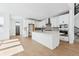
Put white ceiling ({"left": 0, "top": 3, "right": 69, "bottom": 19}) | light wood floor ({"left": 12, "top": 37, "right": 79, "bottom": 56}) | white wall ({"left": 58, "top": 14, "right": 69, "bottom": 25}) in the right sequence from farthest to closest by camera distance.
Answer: white wall ({"left": 58, "top": 14, "right": 69, "bottom": 25}), white ceiling ({"left": 0, "top": 3, "right": 69, "bottom": 19}), light wood floor ({"left": 12, "top": 37, "right": 79, "bottom": 56})

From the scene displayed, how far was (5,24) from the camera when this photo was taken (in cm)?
415

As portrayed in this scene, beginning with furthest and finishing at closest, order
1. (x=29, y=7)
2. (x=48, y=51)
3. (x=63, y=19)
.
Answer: (x=63, y=19)
(x=29, y=7)
(x=48, y=51)

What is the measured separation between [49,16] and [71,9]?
1884 millimetres

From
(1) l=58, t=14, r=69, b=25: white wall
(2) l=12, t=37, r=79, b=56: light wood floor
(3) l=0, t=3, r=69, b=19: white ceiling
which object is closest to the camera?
(2) l=12, t=37, r=79, b=56: light wood floor

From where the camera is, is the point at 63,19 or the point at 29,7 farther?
the point at 63,19

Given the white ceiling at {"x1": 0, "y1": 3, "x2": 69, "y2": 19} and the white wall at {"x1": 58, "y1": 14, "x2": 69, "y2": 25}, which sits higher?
the white ceiling at {"x1": 0, "y1": 3, "x2": 69, "y2": 19}

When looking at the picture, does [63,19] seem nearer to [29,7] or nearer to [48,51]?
[29,7]

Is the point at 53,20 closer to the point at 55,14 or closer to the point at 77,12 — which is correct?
the point at 55,14

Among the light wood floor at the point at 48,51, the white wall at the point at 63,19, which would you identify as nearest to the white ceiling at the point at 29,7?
the white wall at the point at 63,19

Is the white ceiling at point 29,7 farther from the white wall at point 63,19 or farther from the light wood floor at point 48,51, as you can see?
the light wood floor at point 48,51

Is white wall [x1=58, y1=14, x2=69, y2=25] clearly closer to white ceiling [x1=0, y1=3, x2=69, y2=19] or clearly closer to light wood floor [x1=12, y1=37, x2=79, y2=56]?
white ceiling [x1=0, y1=3, x2=69, y2=19]

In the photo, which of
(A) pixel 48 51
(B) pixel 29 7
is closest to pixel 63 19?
(B) pixel 29 7

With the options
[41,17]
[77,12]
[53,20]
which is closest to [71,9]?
[77,12]

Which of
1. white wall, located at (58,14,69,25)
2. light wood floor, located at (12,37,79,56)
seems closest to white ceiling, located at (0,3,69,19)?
white wall, located at (58,14,69,25)
